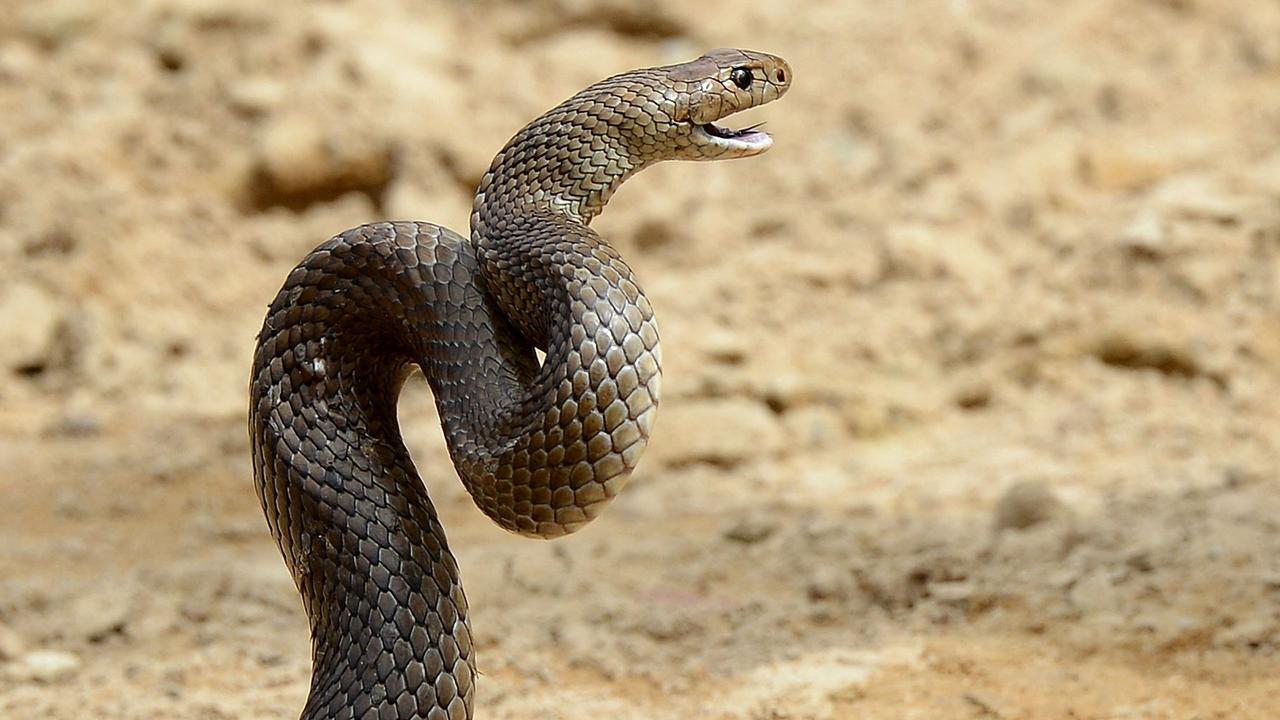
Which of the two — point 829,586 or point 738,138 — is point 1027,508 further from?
point 738,138

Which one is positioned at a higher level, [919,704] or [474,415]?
[474,415]

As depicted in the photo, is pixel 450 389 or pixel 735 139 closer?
pixel 450 389

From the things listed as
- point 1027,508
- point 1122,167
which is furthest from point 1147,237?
point 1027,508

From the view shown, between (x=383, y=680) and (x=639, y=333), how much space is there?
839 millimetres

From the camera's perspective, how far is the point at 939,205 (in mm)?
7305

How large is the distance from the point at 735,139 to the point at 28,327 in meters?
5.27

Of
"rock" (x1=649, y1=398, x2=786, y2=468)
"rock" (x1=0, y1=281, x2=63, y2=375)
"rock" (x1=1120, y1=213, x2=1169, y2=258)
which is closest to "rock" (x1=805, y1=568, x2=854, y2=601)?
"rock" (x1=649, y1=398, x2=786, y2=468)

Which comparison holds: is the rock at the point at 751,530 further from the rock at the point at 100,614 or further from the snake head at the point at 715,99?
the snake head at the point at 715,99

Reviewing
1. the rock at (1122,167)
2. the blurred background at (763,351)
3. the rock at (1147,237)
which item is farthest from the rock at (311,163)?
the rock at (1147,237)

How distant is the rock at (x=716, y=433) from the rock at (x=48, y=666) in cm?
284

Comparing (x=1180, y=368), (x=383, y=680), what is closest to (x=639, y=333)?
(x=383, y=680)

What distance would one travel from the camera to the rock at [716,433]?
6.21 metres

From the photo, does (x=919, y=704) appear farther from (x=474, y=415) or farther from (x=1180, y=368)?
(x=1180, y=368)

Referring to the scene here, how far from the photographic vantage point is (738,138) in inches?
122
